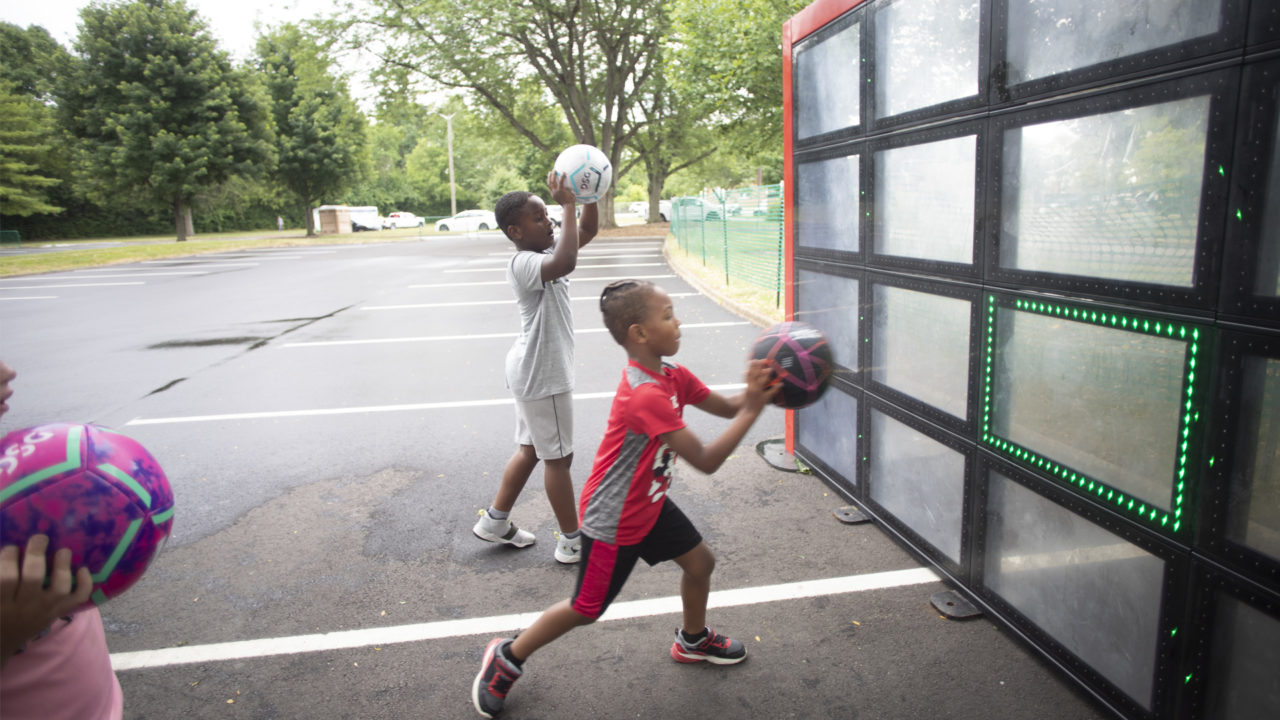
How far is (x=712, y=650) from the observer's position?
288 centimetres

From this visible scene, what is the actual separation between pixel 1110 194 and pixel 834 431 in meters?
2.37

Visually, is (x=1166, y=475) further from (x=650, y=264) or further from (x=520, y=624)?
(x=650, y=264)

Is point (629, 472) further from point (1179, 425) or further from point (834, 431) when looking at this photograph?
point (834, 431)

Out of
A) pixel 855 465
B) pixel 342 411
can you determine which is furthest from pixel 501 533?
pixel 342 411

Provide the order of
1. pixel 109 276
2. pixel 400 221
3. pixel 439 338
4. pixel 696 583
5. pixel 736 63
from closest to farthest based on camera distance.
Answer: pixel 696 583 < pixel 439 338 < pixel 736 63 < pixel 109 276 < pixel 400 221

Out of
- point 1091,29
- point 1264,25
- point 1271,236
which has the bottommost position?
point 1271,236

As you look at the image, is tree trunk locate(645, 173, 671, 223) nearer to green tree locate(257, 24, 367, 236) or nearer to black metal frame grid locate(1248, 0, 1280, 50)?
green tree locate(257, 24, 367, 236)

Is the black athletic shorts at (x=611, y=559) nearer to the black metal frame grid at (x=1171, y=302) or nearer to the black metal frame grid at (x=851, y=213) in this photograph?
the black metal frame grid at (x=1171, y=302)

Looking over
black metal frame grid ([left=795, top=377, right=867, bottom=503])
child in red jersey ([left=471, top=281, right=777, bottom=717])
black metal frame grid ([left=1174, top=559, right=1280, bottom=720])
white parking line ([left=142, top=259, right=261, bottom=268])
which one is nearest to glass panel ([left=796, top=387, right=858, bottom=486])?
black metal frame grid ([left=795, top=377, right=867, bottom=503])

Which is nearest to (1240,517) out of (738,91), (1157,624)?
(1157,624)

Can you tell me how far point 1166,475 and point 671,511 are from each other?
1519 mm

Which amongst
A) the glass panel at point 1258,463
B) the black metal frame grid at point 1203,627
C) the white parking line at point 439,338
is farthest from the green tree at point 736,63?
the black metal frame grid at point 1203,627

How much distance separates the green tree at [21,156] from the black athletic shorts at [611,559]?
148 ft

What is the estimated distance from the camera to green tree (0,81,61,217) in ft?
122
